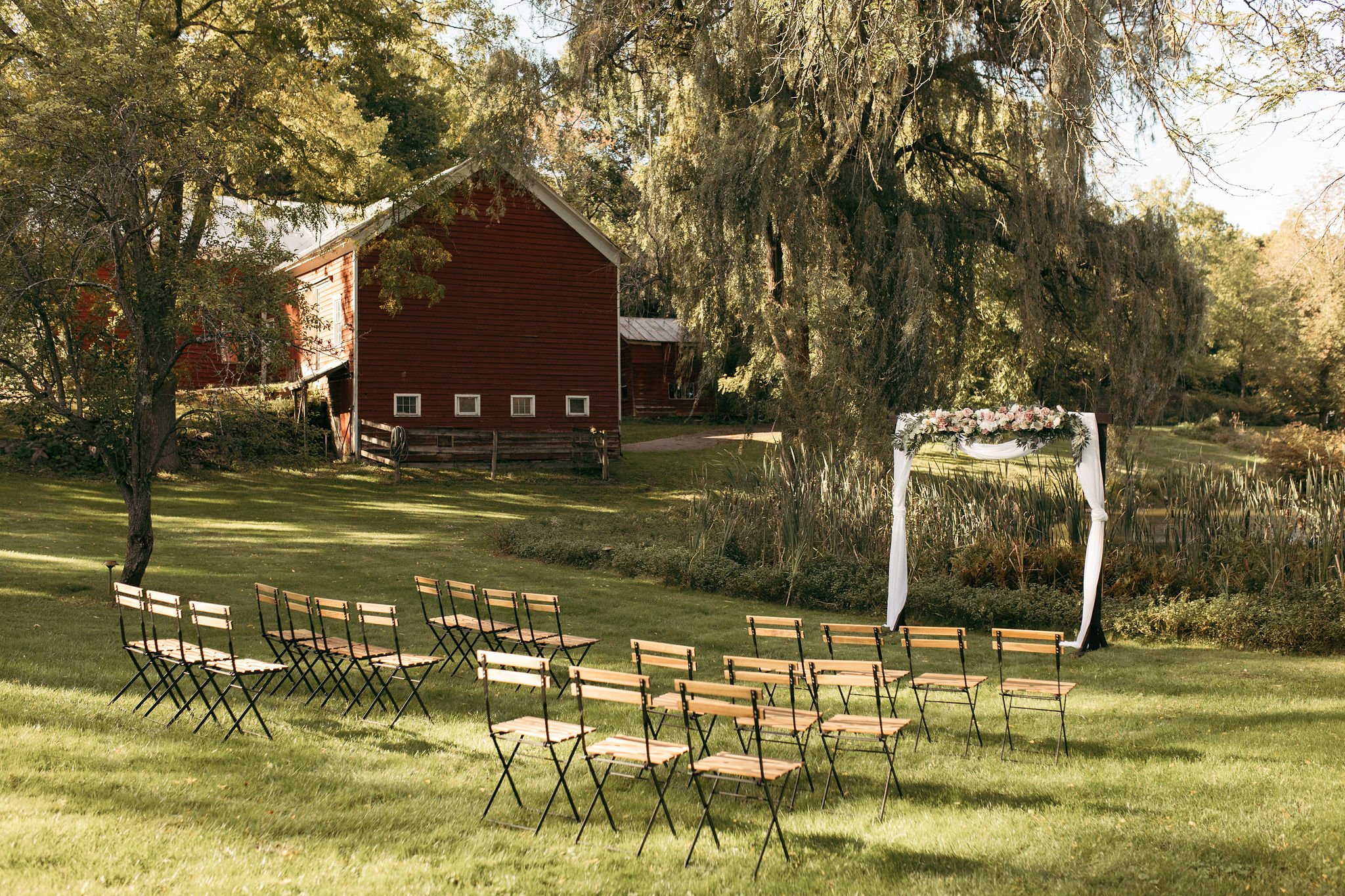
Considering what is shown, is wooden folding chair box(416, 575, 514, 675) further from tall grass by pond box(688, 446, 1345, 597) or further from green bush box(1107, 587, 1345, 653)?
green bush box(1107, 587, 1345, 653)

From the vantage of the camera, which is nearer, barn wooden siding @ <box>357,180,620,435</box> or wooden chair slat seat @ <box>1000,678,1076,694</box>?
wooden chair slat seat @ <box>1000,678,1076,694</box>

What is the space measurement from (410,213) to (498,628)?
17.6 metres

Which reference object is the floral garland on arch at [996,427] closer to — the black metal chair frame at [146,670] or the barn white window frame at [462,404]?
the black metal chair frame at [146,670]

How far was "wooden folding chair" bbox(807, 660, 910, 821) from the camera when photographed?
6.61m

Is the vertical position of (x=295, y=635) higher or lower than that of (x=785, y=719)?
lower

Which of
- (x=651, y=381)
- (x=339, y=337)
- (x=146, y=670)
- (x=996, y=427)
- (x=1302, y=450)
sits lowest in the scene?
Result: (x=146, y=670)

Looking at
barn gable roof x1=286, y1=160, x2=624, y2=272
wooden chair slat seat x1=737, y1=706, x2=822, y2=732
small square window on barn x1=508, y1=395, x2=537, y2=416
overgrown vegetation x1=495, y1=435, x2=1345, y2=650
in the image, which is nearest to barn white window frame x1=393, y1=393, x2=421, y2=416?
small square window on barn x1=508, y1=395, x2=537, y2=416

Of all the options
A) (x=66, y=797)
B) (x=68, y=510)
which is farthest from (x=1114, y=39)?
(x=68, y=510)

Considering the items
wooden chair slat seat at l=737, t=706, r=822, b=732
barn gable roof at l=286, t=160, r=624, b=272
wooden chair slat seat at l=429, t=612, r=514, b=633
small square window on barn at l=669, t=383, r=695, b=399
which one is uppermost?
barn gable roof at l=286, t=160, r=624, b=272

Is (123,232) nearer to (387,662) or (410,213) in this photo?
(387,662)

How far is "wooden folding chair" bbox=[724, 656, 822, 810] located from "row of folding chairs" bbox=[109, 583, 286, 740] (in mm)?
3181

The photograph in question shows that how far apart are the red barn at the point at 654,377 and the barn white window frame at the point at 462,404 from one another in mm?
15439

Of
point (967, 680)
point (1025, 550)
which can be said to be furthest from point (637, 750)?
point (1025, 550)

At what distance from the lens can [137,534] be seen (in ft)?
43.7
